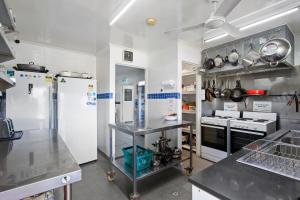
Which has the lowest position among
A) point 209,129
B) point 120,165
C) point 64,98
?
point 120,165

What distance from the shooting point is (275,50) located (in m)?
2.11

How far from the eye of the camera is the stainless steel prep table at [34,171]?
618 millimetres

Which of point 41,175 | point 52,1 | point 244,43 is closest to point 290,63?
point 244,43

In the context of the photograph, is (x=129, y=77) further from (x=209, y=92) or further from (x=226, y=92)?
(x=226, y=92)

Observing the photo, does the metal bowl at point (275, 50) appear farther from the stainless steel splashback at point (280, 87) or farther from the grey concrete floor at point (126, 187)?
the grey concrete floor at point (126, 187)

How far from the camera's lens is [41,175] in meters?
0.70

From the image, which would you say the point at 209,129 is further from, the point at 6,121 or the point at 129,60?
the point at 6,121

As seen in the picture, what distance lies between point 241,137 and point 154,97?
1.83 metres

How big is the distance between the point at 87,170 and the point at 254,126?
9.45ft

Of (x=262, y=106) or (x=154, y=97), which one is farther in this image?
(x=154, y=97)

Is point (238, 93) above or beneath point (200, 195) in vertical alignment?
above

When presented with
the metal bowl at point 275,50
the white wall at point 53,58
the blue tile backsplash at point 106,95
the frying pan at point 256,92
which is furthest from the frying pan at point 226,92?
the white wall at point 53,58

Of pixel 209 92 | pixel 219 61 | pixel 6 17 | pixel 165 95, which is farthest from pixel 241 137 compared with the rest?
pixel 6 17

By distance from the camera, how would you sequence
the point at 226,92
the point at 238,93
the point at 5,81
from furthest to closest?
the point at 226,92 → the point at 238,93 → the point at 5,81
